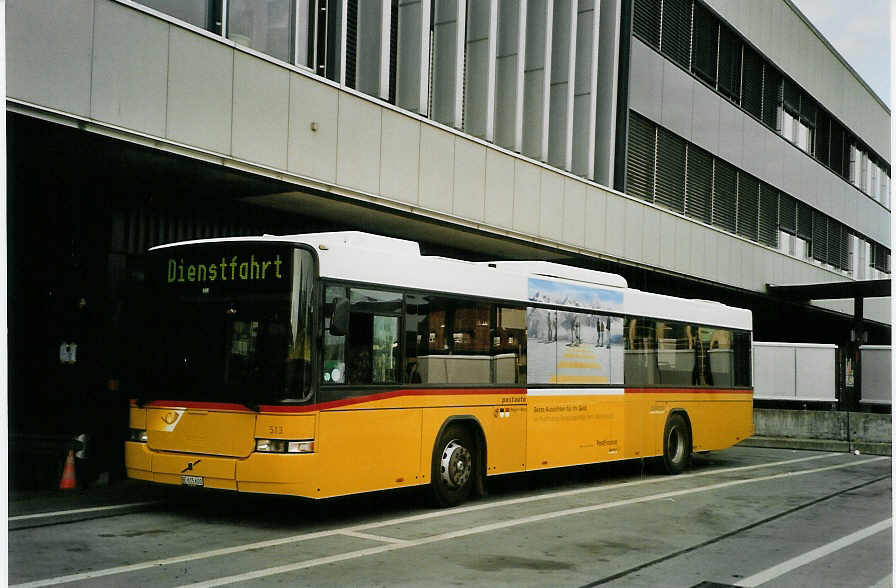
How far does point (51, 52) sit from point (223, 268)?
312 centimetres

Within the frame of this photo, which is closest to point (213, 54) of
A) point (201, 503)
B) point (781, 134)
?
point (201, 503)

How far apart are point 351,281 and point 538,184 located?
1092 cm

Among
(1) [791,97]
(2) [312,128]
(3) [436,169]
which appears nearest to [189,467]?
(2) [312,128]

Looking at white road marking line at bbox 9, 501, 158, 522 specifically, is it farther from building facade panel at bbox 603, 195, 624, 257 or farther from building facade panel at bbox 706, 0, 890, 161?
building facade panel at bbox 706, 0, 890, 161

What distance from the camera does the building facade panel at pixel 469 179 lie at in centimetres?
1845

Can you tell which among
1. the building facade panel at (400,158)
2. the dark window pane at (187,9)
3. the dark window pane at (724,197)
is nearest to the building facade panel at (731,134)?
the dark window pane at (724,197)

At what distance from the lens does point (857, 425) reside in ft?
77.6

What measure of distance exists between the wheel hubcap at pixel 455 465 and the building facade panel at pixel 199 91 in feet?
16.2

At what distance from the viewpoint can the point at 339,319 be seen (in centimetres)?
1038

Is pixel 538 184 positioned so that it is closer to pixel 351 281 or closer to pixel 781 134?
pixel 351 281

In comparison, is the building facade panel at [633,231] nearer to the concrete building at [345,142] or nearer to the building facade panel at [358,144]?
the concrete building at [345,142]

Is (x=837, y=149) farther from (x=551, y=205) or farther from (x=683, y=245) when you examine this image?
(x=551, y=205)

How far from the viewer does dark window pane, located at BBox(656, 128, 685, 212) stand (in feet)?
89.8

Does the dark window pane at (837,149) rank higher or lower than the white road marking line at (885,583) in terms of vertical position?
higher
